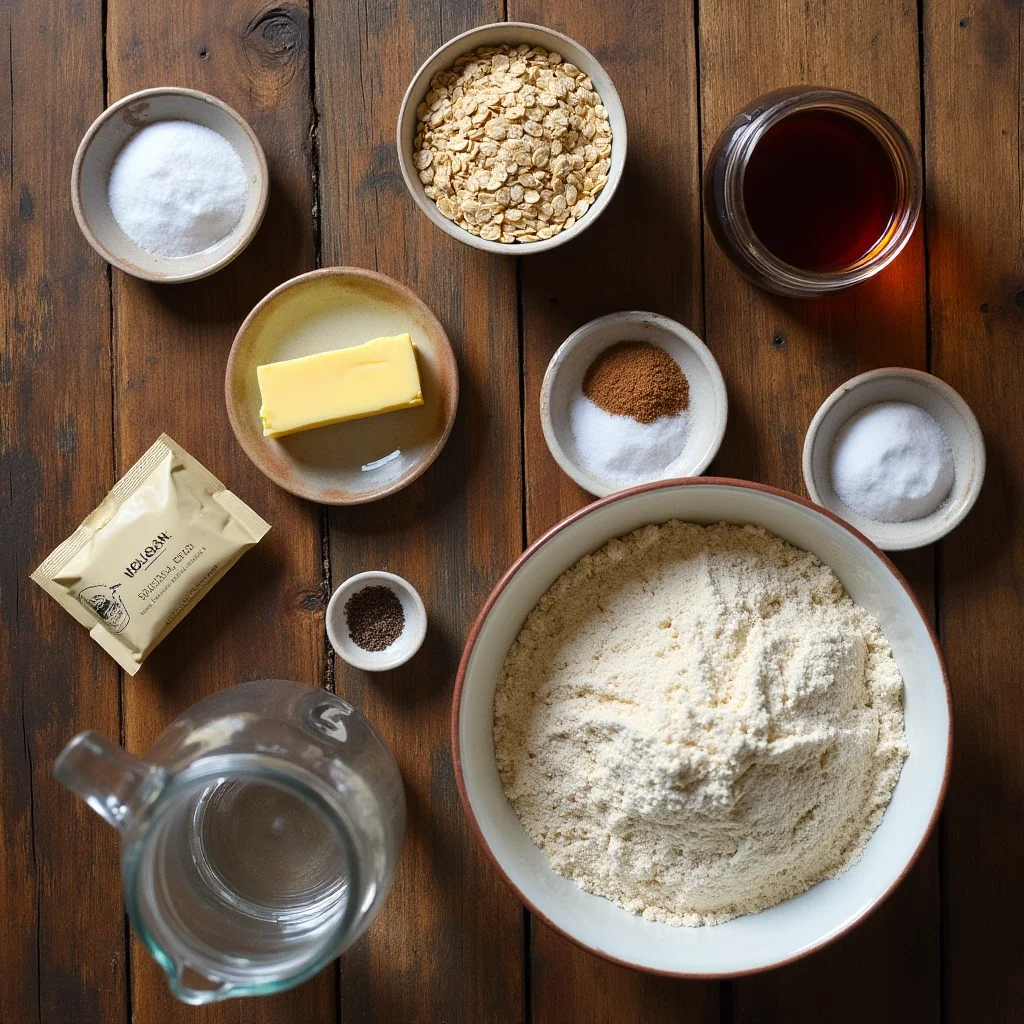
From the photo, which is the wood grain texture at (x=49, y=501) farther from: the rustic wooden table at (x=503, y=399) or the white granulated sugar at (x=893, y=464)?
the white granulated sugar at (x=893, y=464)

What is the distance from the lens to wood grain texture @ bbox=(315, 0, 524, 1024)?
41.8 inches

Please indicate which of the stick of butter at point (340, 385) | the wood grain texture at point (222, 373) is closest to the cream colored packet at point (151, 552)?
the wood grain texture at point (222, 373)

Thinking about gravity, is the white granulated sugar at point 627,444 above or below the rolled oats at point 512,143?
below

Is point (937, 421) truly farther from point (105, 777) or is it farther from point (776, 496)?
point (105, 777)

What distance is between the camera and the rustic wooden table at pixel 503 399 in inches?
41.8

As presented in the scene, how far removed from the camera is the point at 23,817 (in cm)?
109

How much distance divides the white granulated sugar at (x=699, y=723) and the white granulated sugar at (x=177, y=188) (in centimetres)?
58

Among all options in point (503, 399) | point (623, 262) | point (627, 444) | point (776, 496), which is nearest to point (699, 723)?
point (776, 496)

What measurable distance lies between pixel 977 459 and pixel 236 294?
34.7 inches

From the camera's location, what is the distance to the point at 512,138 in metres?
0.98

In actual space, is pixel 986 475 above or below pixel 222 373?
below

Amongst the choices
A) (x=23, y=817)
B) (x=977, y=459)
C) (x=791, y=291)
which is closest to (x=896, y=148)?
(x=791, y=291)

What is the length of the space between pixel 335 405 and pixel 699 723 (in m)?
0.52

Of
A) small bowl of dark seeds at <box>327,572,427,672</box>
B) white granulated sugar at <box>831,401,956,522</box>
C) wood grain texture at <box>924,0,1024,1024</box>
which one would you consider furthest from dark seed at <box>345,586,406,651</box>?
wood grain texture at <box>924,0,1024,1024</box>
